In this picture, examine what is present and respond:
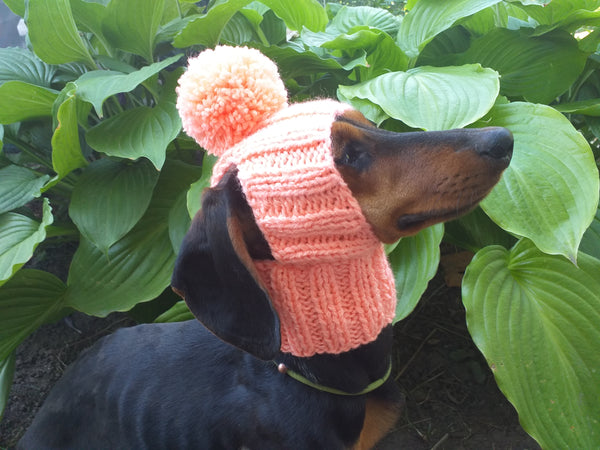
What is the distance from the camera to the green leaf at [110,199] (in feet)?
4.42

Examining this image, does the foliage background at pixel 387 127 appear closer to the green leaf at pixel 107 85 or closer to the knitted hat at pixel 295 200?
the green leaf at pixel 107 85

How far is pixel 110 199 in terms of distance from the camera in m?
1.41

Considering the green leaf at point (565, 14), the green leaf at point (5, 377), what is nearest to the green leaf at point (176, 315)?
the green leaf at point (5, 377)

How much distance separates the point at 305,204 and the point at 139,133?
0.89m

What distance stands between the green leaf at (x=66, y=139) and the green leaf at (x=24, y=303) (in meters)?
0.31

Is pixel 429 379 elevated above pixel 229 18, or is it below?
below

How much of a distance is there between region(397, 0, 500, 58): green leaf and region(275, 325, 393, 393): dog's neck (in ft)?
3.29

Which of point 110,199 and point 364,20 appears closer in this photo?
point 110,199

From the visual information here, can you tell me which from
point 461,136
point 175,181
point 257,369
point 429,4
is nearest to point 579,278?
point 461,136

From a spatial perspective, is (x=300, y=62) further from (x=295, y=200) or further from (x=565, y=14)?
(x=295, y=200)

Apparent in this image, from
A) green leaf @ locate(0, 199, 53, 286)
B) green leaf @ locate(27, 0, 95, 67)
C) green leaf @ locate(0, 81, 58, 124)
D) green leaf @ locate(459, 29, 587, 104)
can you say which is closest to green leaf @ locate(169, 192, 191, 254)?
green leaf @ locate(0, 199, 53, 286)

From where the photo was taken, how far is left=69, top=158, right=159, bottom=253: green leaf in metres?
1.35

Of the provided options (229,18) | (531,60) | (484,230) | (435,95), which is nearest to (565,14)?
(531,60)

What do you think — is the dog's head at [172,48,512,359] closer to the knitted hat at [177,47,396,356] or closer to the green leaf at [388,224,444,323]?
the knitted hat at [177,47,396,356]
